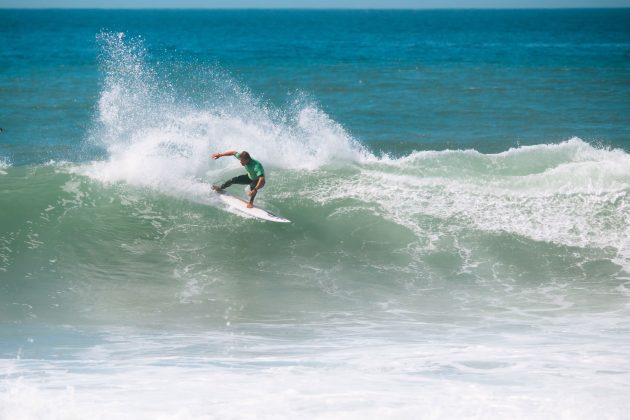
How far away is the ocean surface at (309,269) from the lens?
27.0 ft

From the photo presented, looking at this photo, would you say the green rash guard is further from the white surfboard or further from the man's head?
the white surfboard

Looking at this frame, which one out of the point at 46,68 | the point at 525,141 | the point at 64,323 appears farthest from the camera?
the point at 46,68

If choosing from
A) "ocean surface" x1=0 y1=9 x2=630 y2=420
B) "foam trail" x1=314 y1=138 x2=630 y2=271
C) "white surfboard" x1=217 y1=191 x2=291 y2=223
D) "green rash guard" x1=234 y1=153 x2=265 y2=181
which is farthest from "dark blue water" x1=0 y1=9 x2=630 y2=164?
"green rash guard" x1=234 y1=153 x2=265 y2=181

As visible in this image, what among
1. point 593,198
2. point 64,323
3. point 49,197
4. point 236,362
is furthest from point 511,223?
point 49,197

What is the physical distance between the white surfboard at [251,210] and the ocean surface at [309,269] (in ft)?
0.62

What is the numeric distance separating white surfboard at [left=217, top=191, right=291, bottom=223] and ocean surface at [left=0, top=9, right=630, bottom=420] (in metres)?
0.19

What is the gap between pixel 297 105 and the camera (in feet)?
94.9

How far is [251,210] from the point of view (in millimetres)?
14555

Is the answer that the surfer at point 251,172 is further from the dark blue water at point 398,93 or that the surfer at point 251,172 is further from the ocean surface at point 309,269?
the dark blue water at point 398,93

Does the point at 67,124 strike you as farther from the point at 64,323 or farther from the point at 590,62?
the point at 590,62

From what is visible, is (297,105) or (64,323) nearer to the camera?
(64,323)

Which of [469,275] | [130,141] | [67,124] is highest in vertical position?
[67,124]

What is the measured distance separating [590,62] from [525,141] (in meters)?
25.8

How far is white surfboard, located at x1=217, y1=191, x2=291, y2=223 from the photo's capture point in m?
14.5
